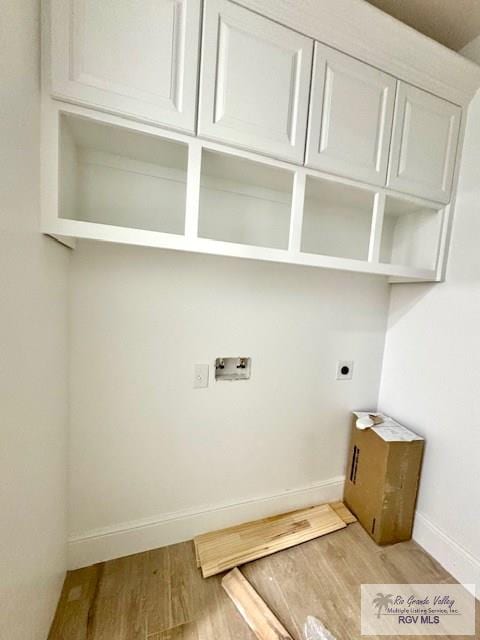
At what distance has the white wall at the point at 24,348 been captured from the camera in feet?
2.23

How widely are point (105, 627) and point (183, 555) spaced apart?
41 centimetres

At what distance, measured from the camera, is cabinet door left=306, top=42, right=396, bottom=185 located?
1.12m

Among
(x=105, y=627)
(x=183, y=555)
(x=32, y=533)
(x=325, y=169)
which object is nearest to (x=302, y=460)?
(x=183, y=555)

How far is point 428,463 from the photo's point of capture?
159cm

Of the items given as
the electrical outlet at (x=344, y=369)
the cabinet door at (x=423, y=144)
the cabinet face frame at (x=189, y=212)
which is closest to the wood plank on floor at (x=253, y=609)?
the electrical outlet at (x=344, y=369)

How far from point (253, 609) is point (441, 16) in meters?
2.88

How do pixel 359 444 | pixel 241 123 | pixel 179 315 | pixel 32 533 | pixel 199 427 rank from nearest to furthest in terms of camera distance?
pixel 32 533 → pixel 241 123 → pixel 179 315 → pixel 199 427 → pixel 359 444

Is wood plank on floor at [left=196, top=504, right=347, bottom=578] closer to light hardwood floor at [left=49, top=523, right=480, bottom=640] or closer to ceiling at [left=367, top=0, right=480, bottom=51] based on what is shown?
light hardwood floor at [left=49, top=523, right=480, bottom=640]

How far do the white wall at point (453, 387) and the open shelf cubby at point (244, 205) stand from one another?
3.04 feet

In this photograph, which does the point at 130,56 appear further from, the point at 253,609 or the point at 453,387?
the point at 253,609

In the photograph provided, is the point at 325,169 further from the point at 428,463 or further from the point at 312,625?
the point at 312,625

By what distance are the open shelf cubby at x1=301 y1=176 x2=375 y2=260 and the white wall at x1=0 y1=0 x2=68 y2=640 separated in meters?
1.20

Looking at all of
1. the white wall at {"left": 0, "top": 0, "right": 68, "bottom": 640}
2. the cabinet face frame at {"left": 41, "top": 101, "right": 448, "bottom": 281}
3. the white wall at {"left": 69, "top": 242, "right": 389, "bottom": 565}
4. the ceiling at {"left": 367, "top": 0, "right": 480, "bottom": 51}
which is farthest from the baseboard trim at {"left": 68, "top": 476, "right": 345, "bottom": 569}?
the ceiling at {"left": 367, "top": 0, "right": 480, "bottom": 51}

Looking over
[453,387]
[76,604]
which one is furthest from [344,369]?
[76,604]
